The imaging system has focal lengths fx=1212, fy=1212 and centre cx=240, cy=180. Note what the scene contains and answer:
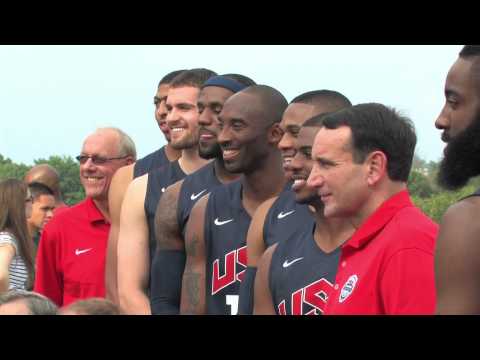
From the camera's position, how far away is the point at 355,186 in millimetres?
5027

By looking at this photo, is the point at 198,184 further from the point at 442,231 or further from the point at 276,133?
the point at 442,231

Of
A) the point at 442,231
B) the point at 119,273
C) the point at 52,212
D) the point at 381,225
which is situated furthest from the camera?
the point at 52,212

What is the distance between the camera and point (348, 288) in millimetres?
4734

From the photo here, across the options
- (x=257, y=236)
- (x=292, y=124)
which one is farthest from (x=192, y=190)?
(x=292, y=124)

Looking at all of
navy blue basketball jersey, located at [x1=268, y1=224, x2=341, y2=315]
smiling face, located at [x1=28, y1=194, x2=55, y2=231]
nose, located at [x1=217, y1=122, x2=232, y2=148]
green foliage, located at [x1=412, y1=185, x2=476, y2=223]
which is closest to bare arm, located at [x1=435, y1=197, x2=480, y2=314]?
navy blue basketball jersey, located at [x1=268, y1=224, x2=341, y2=315]

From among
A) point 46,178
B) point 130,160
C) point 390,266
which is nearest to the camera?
point 390,266

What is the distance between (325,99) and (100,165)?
116 inches

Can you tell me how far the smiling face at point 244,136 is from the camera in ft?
23.5

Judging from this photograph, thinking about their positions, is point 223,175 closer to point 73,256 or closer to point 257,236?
point 257,236

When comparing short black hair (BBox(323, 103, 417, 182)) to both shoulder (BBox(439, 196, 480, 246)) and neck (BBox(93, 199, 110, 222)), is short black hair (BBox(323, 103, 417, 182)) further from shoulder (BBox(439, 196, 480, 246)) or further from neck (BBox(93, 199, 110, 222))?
neck (BBox(93, 199, 110, 222))

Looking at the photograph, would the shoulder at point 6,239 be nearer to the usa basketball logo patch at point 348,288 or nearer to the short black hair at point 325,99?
the short black hair at point 325,99

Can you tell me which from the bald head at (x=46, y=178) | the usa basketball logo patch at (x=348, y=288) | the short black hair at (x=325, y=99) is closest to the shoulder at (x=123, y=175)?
the bald head at (x=46, y=178)
